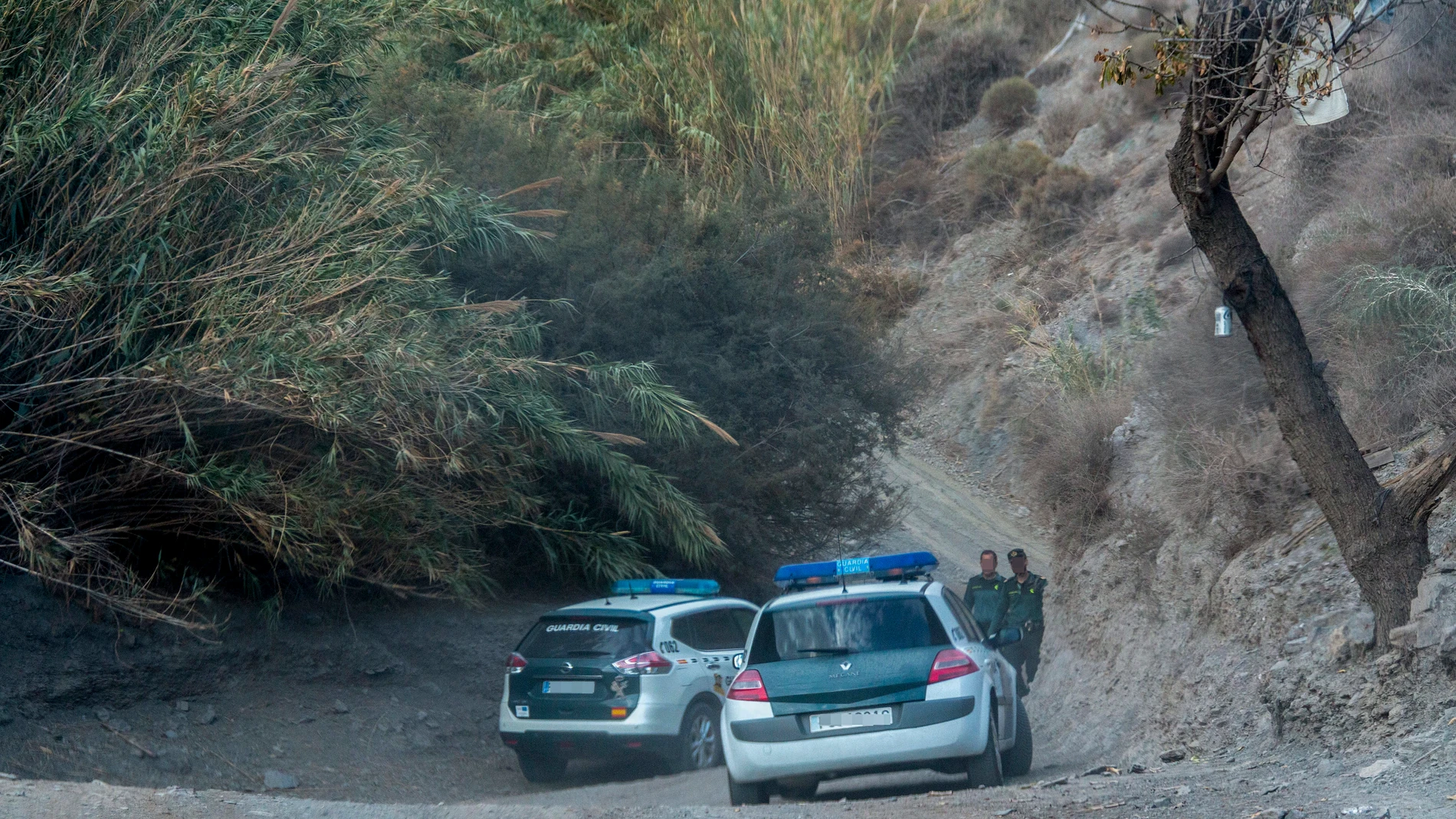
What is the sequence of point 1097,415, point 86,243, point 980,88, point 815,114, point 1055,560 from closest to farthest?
point 86,243 < point 1055,560 < point 1097,415 < point 815,114 < point 980,88

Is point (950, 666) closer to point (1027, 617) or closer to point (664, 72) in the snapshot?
point (1027, 617)

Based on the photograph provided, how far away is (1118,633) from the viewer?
12.0m

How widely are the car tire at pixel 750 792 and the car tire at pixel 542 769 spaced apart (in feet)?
9.18

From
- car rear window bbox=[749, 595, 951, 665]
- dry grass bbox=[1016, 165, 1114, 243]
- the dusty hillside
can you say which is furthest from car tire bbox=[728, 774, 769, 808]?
dry grass bbox=[1016, 165, 1114, 243]

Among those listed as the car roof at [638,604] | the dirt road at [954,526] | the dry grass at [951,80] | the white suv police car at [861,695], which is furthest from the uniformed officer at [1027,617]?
the dry grass at [951,80]

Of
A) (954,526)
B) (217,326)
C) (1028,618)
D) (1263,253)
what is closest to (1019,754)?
(1028,618)

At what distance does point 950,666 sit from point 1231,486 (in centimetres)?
483

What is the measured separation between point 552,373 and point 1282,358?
7.18 metres

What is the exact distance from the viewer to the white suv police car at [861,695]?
7.40 meters

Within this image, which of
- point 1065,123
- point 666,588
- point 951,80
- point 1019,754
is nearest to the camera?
point 1019,754

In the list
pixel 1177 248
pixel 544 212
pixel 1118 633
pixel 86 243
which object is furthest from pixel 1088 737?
A: pixel 1177 248

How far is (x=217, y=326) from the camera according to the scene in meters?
8.66

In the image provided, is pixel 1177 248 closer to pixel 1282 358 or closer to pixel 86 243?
pixel 1282 358

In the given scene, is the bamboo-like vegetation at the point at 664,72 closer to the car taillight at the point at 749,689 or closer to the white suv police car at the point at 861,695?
the white suv police car at the point at 861,695
